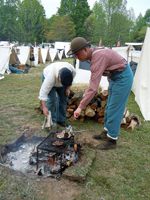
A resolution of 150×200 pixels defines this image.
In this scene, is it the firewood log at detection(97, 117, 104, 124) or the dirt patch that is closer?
the dirt patch

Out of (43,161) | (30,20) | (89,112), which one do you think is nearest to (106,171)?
(43,161)

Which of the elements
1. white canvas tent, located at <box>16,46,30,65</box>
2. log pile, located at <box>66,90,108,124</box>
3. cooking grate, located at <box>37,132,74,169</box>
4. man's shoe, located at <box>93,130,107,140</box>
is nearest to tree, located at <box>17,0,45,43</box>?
white canvas tent, located at <box>16,46,30,65</box>

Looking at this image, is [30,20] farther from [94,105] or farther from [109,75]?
[109,75]

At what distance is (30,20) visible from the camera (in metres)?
39.3

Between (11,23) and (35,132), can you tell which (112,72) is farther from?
(11,23)

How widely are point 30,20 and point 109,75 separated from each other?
141 feet

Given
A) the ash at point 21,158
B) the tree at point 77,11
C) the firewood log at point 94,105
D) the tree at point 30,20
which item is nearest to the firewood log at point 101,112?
the firewood log at point 94,105

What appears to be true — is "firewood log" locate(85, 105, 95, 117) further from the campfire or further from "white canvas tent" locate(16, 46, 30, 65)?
"white canvas tent" locate(16, 46, 30, 65)

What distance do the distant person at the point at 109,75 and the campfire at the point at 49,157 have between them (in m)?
0.48

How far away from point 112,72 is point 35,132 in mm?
2112

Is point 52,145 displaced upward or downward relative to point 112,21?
downward

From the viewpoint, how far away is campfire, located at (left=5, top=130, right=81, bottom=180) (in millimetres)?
2371

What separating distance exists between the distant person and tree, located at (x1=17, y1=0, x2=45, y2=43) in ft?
132

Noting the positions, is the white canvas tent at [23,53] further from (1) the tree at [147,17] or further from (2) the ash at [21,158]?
(1) the tree at [147,17]
